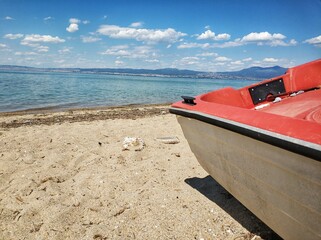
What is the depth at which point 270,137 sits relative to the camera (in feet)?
5.84

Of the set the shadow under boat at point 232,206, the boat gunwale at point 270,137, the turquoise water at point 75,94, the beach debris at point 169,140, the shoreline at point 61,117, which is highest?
the boat gunwale at point 270,137

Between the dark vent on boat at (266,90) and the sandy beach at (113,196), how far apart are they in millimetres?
1489

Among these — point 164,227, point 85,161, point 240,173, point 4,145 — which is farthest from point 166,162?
point 4,145

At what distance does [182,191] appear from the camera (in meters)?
3.60

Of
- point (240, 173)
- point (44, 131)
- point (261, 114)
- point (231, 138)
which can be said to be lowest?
point (44, 131)

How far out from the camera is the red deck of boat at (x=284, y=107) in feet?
5.61

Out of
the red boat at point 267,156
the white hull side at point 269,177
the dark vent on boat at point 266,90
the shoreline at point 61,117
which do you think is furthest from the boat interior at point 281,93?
the shoreline at point 61,117

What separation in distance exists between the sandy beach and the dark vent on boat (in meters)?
1.49

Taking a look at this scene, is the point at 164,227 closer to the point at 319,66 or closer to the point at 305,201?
the point at 305,201

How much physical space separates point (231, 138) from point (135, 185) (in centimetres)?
192

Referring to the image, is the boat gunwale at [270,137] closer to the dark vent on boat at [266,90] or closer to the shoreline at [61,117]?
the dark vent on boat at [266,90]

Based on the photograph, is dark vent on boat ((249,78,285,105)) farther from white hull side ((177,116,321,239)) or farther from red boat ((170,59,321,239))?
white hull side ((177,116,321,239))

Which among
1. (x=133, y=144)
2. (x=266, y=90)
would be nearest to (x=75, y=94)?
(x=133, y=144)

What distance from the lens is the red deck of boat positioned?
1.71m
